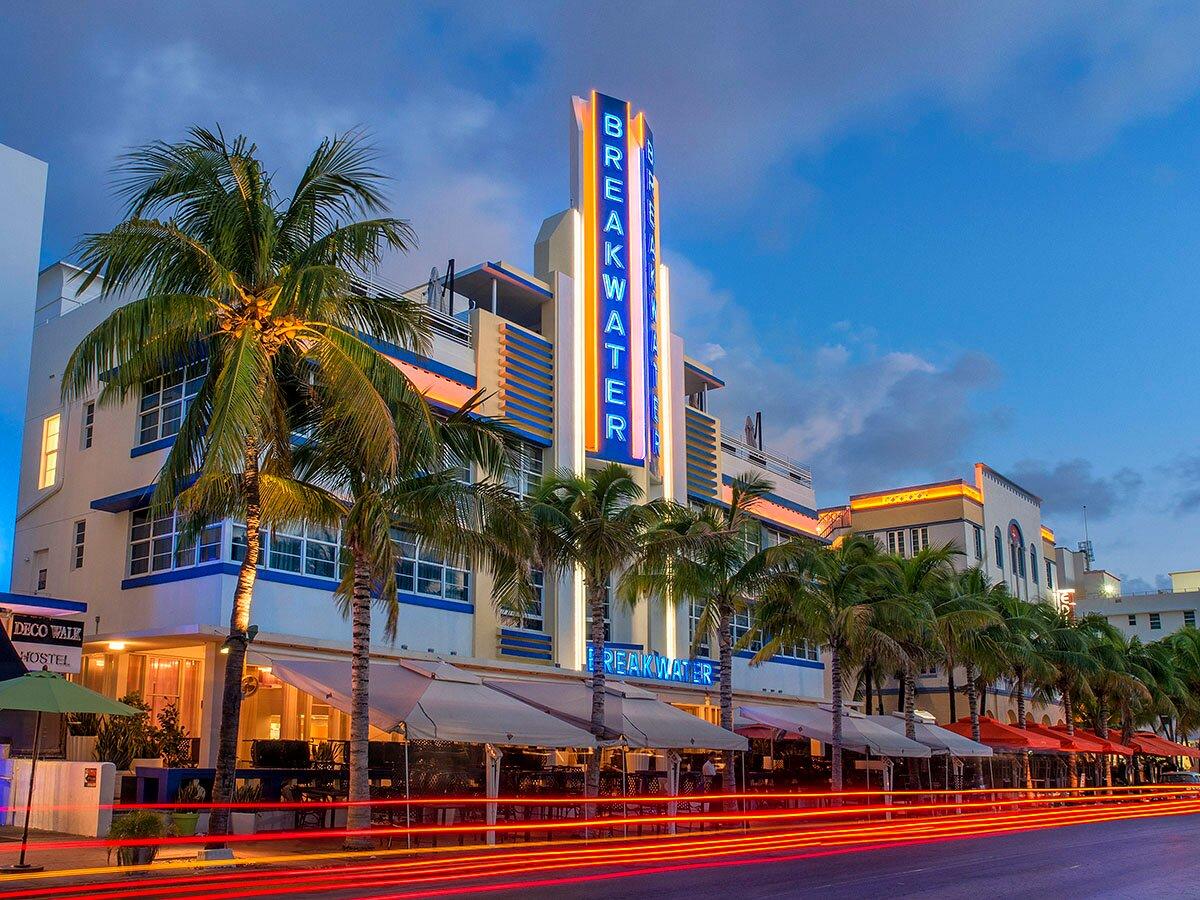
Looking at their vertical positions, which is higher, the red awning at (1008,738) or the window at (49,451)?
the window at (49,451)

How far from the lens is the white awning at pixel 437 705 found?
21.4m

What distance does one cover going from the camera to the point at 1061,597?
80.8 metres

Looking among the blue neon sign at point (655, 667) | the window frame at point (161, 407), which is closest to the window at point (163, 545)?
the window frame at point (161, 407)

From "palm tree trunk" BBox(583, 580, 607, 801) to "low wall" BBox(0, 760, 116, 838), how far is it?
9.33 meters

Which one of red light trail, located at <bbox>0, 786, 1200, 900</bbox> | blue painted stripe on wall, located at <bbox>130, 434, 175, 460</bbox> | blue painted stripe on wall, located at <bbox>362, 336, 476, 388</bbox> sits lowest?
red light trail, located at <bbox>0, 786, 1200, 900</bbox>

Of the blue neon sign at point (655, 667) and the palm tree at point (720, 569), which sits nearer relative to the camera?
the palm tree at point (720, 569)

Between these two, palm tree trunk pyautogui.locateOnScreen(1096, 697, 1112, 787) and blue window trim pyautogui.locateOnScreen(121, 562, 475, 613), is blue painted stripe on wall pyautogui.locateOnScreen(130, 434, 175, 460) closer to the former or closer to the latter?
blue window trim pyautogui.locateOnScreen(121, 562, 475, 613)

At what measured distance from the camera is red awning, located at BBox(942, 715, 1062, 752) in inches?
1720

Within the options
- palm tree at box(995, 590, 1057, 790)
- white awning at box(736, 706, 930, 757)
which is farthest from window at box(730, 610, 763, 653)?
palm tree at box(995, 590, 1057, 790)

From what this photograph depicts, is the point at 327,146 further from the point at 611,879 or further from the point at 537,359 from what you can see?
the point at 537,359

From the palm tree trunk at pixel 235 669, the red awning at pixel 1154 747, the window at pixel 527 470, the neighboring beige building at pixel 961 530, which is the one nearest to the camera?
the palm tree trunk at pixel 235 669

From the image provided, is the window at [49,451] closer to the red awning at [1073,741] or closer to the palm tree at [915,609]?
the palm tree at [915,609]

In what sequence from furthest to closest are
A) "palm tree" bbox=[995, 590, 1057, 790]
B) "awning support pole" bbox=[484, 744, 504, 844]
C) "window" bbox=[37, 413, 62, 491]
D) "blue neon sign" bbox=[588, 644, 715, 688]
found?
1. "palm tree" bbox=[995, 590, 1057, 790]
2. "blue neon sign" bbox=[588, 644, 715, 688]
3. "window" bbox=[37, 413, 62, 491]
4. "awning support pole" bbox=[484, 744, 504, 844]

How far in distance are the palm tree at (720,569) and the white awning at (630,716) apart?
238 centimetres
